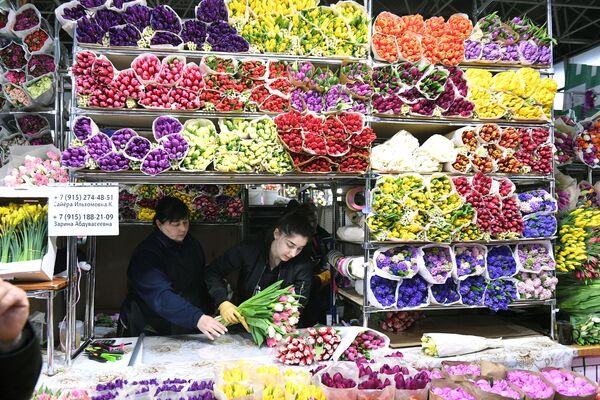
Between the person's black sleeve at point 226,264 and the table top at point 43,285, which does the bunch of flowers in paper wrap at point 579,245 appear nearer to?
the person's black sleeve at point 226,264

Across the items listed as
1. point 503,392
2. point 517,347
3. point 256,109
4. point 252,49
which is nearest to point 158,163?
point 256,109

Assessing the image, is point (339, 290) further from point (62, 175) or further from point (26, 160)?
point (26, 160)

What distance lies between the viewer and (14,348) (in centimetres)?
95

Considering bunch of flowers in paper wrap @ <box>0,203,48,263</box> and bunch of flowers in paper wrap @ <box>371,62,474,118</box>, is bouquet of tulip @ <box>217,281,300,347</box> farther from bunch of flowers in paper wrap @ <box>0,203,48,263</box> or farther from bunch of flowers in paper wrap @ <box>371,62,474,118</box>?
bunch of flowers in paper wrap @ <box>371,62,474,118</box>

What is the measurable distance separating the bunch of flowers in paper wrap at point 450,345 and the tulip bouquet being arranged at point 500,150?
1.15m

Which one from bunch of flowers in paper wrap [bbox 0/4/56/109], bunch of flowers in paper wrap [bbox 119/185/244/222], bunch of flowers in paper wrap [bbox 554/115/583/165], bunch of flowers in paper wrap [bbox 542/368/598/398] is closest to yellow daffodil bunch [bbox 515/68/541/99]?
bunch of flowers in paper wrap [bbox 554/115/583/165]

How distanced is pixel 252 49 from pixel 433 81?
1265 millimetres

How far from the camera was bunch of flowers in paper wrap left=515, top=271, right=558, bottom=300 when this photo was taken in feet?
10.8

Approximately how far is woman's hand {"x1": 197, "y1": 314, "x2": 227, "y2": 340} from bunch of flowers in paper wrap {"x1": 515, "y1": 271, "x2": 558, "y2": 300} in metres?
2.15

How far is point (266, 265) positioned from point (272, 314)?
1.76 feet

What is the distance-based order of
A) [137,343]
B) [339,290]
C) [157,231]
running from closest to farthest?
[137,343] → [157,231] → [339,290]

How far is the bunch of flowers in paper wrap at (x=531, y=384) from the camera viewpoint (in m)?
2.24

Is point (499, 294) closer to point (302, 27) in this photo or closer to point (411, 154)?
point (411, 154)

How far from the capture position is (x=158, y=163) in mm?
2773
